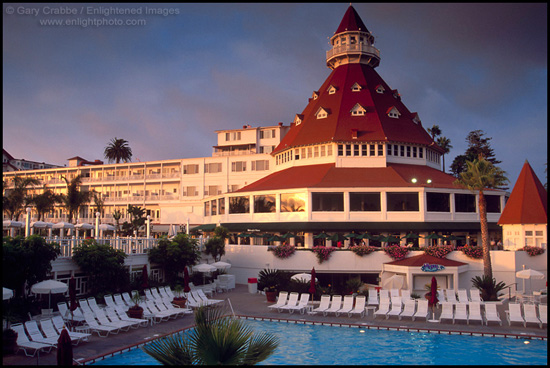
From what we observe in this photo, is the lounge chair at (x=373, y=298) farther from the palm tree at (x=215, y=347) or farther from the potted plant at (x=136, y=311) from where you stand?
the palm tree at (x=215, y=347)

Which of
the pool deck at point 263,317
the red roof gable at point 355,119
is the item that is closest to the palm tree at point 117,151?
the red roof gable at point 355,119

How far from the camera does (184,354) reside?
871 cm

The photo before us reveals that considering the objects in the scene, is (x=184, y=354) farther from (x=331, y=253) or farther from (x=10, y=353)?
(x=331, y=253)

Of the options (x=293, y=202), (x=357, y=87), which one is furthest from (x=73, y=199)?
(x=357, y=87)

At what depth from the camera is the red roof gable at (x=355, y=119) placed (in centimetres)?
4947

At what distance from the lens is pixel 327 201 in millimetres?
43562

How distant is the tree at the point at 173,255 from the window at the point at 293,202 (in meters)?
13.0

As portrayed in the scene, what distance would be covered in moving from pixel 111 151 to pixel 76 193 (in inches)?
1148

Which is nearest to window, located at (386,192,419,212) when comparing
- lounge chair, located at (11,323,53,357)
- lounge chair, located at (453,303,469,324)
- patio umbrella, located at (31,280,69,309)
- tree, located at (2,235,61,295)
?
lounge chair, located at (453,303,469,324)

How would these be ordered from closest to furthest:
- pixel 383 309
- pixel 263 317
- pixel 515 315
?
pixel 515 315
pixel 263 317
pixel 383 309

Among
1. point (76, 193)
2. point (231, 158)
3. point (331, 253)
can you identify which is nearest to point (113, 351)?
point (331, 253)

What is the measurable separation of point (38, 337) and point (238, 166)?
48.6 m

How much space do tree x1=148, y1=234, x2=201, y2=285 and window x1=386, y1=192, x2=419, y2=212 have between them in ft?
63.2

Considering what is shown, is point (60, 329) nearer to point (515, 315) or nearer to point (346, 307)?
point (346, 307)
